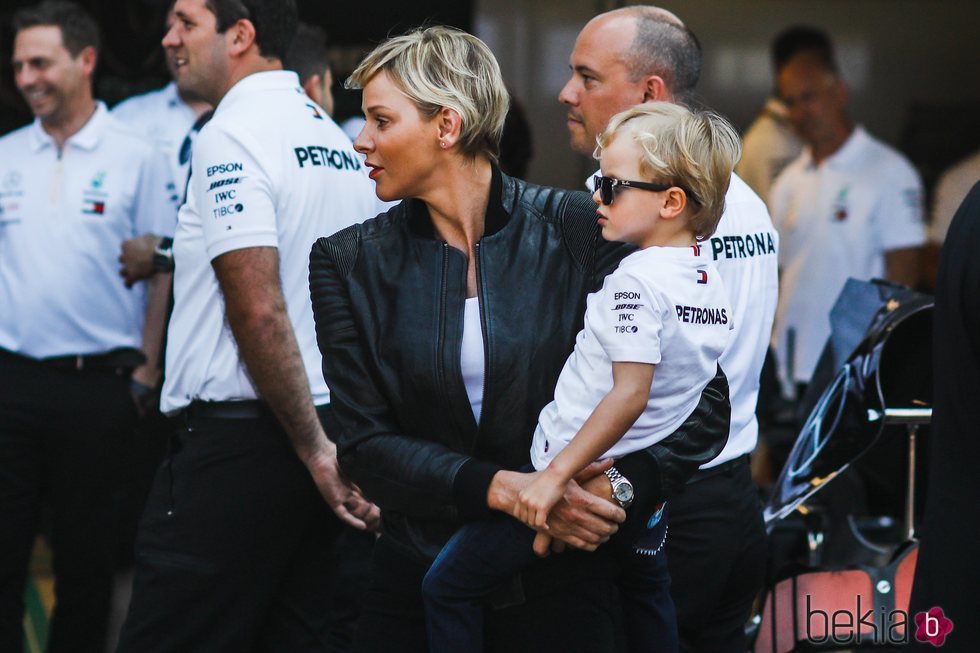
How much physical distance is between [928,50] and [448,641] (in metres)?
5.60

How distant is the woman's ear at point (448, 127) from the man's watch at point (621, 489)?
67 cm

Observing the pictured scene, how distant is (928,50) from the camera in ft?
22.9

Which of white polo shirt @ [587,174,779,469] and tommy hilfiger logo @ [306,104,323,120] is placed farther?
tommy hilfiger logo @ [306,104,323,120]

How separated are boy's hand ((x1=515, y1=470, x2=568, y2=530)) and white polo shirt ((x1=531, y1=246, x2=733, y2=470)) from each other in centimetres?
10

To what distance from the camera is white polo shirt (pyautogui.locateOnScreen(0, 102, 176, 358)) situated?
4.28 metres

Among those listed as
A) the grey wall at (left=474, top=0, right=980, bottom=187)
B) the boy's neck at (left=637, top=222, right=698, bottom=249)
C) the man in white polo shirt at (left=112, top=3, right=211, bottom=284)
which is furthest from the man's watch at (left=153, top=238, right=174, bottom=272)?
the grey wall at (left=474, top=0, right=980, bottom=187)

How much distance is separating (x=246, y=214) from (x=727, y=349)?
113 centimetres

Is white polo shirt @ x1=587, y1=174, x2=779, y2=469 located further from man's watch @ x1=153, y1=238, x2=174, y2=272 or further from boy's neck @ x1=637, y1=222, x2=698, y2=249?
man's watch @ x1=153, y1=238, x2=174, y2=272

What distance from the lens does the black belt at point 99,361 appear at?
4.26 m

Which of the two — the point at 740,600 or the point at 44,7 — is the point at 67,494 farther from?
the point at 740,600

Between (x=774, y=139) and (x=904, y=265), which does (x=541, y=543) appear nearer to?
(x=904, y=265)

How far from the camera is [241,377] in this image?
3.13m

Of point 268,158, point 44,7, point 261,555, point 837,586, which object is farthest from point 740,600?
point 44,7

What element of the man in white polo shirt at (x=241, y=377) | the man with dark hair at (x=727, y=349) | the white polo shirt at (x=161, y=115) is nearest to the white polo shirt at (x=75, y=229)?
the white polo shirt at (x=161, y=115)
